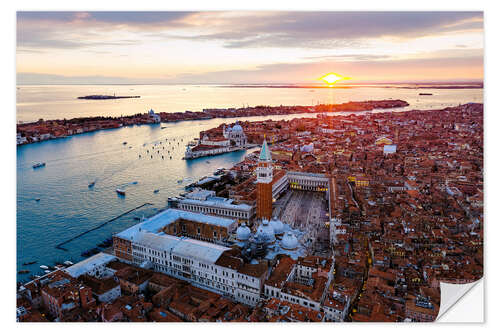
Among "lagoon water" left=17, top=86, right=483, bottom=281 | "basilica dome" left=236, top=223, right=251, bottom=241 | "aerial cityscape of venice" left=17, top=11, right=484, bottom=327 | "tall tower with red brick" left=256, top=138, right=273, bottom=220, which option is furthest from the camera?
"tall tower with red brick" left=256, top=138, right=273, bottom=220

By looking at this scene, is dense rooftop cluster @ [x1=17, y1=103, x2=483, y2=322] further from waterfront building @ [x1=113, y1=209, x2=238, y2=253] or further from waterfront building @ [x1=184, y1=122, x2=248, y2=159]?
waterfront building @ [x1=184, y1=122, x2=248, y2=159]

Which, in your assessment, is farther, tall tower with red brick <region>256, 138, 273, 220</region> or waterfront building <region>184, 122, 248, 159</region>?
waterfront building <region>184, 122, 248, 159</region>

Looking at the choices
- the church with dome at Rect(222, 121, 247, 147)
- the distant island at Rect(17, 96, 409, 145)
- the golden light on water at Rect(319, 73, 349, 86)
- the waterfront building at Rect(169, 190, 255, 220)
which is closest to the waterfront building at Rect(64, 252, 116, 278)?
the waterfront building at Rect(169, 190, 255, 220)

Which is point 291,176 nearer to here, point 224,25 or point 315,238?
point 315,238

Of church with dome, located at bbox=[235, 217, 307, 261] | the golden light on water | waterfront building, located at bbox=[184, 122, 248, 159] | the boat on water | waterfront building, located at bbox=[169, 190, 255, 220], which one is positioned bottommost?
church with dome, located at bbox=[235, 217, 307, 261]

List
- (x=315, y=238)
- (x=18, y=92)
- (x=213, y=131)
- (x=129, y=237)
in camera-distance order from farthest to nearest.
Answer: (x=213, y=131) → (x=315, y=238) → (x=129, y=237) → (x=18, y=92)

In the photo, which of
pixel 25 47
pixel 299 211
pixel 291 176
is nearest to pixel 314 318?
pixel 25 47

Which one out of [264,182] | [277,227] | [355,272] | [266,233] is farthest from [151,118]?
[355,272]

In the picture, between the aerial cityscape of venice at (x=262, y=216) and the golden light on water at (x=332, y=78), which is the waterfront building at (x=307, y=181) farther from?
the golden light on water at (x=332, y=78)

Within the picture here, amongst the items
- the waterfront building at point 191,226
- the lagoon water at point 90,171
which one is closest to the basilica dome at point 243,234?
the waterfront building at point 191,226
